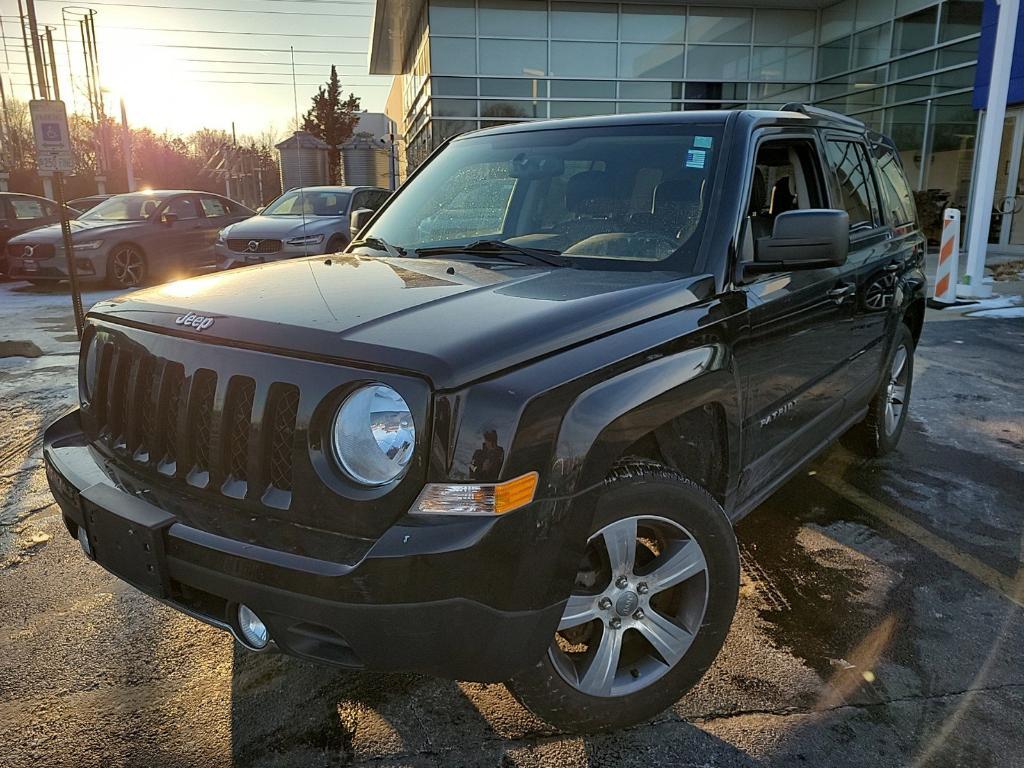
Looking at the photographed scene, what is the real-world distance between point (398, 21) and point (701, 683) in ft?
83.9

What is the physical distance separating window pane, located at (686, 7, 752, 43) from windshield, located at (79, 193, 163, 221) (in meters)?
14.3

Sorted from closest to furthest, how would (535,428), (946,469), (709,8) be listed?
(535,428)
(946,469)
(709,8)

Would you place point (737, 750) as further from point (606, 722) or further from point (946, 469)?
point (946, 469)

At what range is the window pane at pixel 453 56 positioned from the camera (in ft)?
65.3

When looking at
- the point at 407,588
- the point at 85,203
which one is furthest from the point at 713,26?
the point at 407,588

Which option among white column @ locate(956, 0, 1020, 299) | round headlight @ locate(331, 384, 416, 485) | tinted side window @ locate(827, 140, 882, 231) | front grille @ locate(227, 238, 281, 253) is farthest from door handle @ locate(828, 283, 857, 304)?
front grille @ locate(227, 238, 281, 253)

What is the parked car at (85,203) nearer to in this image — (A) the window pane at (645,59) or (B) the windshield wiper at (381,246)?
(A) the window pane at (645,59)

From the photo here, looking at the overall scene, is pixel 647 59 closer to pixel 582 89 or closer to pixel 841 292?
pixel 582 89

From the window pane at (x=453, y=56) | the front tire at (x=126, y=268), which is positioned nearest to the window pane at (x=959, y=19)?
the window pane at (x=453, y=56)

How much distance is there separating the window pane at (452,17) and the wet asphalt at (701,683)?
60.6 feet

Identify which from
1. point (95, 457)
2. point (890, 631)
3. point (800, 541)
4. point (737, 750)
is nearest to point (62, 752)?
point (95, 457)

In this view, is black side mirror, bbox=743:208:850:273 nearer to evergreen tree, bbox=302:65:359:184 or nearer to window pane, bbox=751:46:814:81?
window pane, bbox=751:46:814:81

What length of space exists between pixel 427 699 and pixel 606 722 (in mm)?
615

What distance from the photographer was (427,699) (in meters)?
2.53
